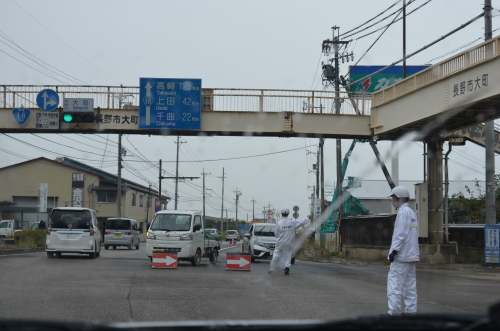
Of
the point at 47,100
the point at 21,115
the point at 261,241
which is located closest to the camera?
the point at 47,100

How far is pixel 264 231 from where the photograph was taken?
24516 millimetres

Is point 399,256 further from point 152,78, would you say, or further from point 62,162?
point 62,162

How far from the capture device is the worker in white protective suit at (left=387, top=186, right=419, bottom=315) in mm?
8086

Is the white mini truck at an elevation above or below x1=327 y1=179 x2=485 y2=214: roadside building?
below

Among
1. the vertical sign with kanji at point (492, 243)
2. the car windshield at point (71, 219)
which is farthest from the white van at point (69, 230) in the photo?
the vertical sign with kanji at point (492, 243)

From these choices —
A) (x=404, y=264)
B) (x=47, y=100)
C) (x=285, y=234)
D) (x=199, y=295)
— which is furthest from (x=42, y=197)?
(x=404, y=264)

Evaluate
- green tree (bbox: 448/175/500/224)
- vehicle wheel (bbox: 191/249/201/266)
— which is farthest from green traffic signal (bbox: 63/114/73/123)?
green tree (bbox: 448/175/500/224)

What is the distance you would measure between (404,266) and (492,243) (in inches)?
563

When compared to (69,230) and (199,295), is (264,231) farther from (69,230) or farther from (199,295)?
(199,295)

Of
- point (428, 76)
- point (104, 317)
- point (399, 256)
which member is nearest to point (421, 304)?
point (399, 256)

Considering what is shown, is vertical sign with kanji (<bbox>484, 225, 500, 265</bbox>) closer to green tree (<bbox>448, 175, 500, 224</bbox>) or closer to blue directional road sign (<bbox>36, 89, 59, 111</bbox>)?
green tree (<bbox>448, 175, 500, 224</bbox>)

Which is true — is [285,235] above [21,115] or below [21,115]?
below

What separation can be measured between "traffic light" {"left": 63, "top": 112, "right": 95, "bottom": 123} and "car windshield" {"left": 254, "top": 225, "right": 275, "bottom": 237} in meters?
8.11

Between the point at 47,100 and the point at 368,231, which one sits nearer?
the point at 47,100
